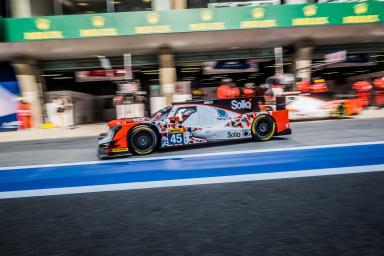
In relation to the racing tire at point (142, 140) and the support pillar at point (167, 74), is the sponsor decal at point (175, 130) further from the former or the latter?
the support pillar at point (167, 74)

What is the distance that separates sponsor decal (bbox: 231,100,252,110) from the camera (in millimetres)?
6879

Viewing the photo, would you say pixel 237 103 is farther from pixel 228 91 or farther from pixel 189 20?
pixel 228 91

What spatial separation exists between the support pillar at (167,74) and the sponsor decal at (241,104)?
31.2 feet

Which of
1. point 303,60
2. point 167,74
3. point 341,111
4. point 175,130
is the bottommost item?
point 175,130

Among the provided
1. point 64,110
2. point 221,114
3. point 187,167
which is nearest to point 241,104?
point 221,114

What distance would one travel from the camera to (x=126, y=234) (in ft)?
7.41

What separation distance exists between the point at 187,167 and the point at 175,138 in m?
1.88

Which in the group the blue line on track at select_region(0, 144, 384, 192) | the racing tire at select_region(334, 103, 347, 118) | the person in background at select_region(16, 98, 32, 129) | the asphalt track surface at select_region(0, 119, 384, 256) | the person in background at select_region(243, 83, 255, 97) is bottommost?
the asphalt track surface at select_region(0, 119, 384, 256)

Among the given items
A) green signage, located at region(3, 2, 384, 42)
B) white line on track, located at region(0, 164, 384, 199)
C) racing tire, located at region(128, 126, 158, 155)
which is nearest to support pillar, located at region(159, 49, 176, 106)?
green signage, located at region(3, 2, 384, 42)

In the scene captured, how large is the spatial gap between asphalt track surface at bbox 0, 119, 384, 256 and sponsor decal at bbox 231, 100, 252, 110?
3505 millimetres

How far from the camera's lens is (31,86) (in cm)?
1631

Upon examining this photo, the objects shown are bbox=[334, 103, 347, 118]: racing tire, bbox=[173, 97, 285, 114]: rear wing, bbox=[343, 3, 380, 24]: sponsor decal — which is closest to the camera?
bbox=[173, 97, 285, 114]: rear wing

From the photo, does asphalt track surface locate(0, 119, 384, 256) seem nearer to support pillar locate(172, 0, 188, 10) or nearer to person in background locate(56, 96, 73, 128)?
person in background locate(56, 96, 73, 128)

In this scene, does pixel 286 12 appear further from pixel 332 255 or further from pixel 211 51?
pixel 332 255
